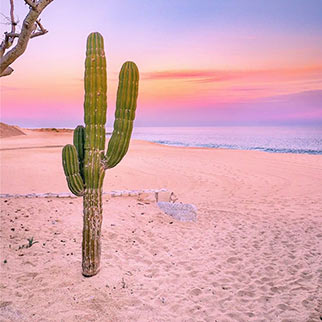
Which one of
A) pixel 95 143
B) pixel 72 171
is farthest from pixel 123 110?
pixel 72 171

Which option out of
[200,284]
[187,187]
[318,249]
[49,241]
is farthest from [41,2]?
[187,187]

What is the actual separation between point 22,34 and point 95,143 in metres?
Result: 2.42

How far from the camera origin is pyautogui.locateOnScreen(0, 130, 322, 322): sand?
4.50 metres

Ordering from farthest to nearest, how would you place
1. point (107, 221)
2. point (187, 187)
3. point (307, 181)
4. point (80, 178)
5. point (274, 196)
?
point (307, 181) < point (187, 187) < point (274, 196) < point (107, 221) < point (80, 178)

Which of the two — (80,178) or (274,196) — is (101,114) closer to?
(80,178)

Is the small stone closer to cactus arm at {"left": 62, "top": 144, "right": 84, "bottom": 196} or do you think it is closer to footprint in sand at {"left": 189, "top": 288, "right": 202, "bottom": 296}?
footprint in sand at {"left": 189, "top": 288, "right": 202, "bottom": 296}

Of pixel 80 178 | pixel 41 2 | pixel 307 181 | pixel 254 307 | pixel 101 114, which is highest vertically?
pixel 41 2

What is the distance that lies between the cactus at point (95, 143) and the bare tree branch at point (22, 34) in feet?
3.64

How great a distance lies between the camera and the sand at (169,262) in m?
4.50

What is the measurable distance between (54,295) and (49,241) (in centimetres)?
203

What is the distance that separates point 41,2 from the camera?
5059mm

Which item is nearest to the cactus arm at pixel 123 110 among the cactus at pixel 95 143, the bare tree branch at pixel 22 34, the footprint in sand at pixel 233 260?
the cactus at pixel 95 143

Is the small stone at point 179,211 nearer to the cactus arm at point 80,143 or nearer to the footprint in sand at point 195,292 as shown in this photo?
the footprint in sand at point 195,292

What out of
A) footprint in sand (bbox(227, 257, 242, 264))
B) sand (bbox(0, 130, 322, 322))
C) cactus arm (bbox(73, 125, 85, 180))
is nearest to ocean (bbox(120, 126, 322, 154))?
sand (bbox(0, 130, 322, 322))
